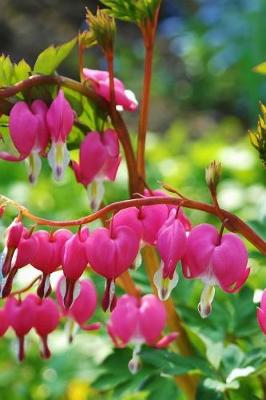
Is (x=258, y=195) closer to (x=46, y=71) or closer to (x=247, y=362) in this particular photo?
(x=247, y=362)

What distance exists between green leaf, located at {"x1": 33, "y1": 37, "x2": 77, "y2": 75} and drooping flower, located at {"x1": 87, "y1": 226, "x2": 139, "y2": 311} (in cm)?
26

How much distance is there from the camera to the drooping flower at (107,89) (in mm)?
1304

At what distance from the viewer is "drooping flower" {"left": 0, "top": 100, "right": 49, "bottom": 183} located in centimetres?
120

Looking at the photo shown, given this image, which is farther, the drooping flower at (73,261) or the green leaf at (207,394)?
the green leaf at (207,394)

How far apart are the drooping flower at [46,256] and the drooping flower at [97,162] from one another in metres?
0.12

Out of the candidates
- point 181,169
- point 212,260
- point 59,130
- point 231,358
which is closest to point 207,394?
point 231,358

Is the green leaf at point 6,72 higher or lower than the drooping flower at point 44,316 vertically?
higher

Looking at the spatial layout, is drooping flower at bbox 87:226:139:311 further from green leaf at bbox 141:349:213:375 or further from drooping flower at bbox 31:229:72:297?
green leaf at bbox 141:349:213:375

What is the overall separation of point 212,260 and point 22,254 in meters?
0.22

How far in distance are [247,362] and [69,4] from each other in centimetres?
635

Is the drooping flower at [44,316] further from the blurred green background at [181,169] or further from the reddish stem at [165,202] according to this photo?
the reddish stem at [165,202]

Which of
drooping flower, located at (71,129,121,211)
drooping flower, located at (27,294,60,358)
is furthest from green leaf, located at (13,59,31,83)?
Answer: drooping flower, located at (27,294,60,358)

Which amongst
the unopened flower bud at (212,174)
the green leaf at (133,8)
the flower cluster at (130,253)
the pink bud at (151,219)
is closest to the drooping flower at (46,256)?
the flower cluster at (130,253)

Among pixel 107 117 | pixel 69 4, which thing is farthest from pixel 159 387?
pixel 69 4
